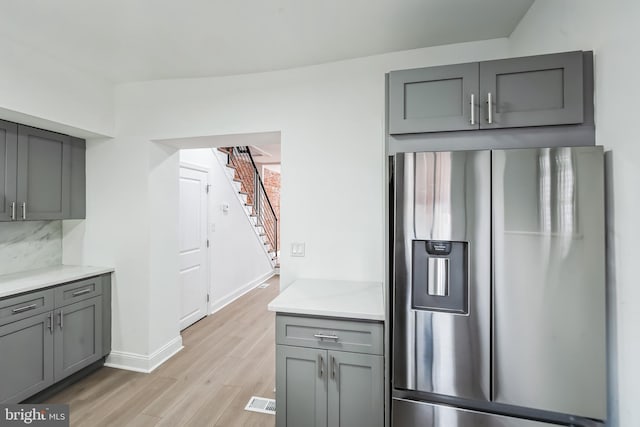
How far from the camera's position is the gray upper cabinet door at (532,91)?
1326mm

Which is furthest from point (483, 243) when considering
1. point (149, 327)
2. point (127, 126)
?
point (127, 126)

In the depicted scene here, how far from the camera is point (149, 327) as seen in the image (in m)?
2.79

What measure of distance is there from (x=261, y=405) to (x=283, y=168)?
179cm

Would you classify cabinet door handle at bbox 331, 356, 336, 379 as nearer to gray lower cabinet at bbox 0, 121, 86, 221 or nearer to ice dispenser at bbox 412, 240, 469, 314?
ice dispenser at bbox 412, 240, 469, 314

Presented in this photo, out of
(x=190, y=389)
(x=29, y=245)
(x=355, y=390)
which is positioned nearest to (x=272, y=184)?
(x=29, y=245)

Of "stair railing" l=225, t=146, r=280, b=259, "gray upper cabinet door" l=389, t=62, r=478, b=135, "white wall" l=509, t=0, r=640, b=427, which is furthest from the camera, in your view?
"stair railing" l=225, t=146, r=280, b=259

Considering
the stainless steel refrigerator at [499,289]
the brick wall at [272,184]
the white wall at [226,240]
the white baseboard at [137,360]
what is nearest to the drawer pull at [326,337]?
the stainless steel refrigerator at [499,289]

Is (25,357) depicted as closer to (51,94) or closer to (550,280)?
(51,94)

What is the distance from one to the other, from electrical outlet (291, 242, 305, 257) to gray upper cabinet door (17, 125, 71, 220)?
2038 mm

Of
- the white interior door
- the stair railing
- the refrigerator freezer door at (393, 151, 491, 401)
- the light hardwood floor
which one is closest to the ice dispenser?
the refrigerator freezer door at (393, 151, 491, 401)

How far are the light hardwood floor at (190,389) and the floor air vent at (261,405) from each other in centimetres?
4

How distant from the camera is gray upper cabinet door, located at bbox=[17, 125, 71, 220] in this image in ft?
7.75

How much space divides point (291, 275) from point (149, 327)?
1459mm

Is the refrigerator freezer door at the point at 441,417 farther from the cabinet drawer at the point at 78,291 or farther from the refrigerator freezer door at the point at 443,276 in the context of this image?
the cabinet drawer at the point at 78,291
